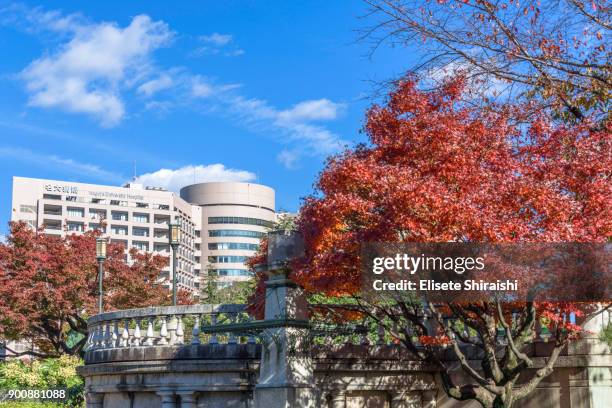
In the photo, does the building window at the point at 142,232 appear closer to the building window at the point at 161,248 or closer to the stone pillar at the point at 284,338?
the building window at the point at 161,248

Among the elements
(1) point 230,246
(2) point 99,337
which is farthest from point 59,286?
(1) point 230,246

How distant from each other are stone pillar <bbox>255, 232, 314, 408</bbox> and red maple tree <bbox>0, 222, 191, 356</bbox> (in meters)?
28.5

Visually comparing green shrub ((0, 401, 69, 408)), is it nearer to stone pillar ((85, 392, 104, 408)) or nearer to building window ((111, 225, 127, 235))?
stone pillar ((85, 392, 104, 408))

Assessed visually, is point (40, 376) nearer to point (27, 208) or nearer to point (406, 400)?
point (406, 400)

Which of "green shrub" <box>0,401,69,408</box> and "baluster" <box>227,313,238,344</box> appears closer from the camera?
"baluster" <box>227,313,238,344</box>

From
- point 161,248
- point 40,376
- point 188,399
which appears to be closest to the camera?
point 188,399

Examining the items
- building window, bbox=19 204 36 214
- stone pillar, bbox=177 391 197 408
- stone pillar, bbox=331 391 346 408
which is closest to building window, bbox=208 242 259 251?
building window, bbox=19 204 36 214

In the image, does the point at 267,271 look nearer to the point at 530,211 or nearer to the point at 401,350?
the point at 401,350

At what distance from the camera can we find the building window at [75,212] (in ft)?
404

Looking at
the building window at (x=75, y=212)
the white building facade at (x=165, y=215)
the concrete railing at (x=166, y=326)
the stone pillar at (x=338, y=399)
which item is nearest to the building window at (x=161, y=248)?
the white building facade at (x=165, y=215)

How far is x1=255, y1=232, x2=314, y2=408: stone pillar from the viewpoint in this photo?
46.7ft

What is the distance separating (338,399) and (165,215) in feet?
386

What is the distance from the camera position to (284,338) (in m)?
14.3

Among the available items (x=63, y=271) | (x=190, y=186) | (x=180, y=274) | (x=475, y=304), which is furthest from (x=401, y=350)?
(x=190, y=186)
